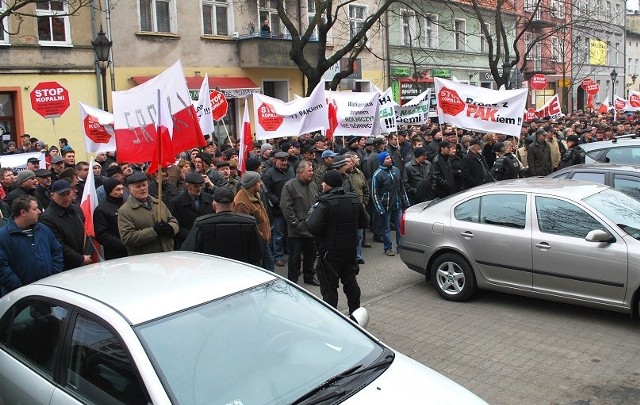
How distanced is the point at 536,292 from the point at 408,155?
5.98 m

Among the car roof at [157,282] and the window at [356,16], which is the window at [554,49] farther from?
the car roof at [157,282]

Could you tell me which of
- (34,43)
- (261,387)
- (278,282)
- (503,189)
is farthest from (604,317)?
(34,43)

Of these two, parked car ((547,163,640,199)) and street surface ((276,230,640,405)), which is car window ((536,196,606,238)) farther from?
parked car ((547,163,640,199))

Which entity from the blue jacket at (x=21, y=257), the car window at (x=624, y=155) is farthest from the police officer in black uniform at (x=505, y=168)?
the blue jacket at (x=21, y=257)

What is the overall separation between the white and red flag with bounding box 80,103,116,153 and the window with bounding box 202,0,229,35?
12492mm

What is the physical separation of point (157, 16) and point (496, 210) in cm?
1800

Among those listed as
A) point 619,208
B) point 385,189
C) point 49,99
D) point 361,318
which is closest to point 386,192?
point 385,189

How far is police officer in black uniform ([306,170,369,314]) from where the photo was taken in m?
6.69

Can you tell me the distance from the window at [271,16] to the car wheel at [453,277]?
19093 millimetres

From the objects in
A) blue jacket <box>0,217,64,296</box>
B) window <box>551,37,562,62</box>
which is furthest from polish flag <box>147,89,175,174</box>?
window <box>551,37,562,62</box>

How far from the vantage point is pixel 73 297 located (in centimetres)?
386

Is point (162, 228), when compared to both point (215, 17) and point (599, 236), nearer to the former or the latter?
point (599, 236)

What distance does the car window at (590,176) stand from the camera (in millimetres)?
9133

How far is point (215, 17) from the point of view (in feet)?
80.6
